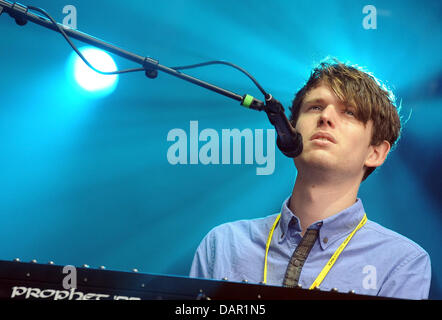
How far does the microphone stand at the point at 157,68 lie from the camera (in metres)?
1.38

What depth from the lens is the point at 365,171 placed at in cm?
238

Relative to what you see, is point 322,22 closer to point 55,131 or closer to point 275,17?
point 275,17

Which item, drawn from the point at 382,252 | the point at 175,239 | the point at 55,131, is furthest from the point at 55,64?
the point at 382,252

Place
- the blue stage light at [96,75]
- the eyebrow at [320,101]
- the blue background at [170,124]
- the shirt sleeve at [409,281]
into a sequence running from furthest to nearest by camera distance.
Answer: the blue stage light at [96,75] → the blue background at [170,124] → the eyebrow at [320,101] → the shirt sleeve at [409,281]

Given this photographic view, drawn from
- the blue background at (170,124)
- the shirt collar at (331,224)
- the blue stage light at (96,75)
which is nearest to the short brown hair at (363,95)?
the blue background at (170,124)

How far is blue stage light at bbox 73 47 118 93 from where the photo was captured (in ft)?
9.38

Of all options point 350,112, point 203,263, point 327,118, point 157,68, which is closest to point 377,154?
point 350,112

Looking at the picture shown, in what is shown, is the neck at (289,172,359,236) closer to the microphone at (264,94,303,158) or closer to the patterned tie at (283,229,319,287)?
the patterned tie at (283,229,319,287)

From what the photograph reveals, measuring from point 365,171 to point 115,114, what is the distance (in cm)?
144

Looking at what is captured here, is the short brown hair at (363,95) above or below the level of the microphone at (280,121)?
above

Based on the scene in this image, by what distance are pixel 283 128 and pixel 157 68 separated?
16.3 inches

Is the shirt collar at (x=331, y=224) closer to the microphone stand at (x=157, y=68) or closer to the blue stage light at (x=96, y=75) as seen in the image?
the microphone stand at (x=157, y=68)

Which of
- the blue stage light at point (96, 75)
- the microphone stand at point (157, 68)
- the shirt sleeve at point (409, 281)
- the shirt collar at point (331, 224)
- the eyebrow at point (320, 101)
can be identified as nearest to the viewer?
the microphone stand at point (157, 68)
